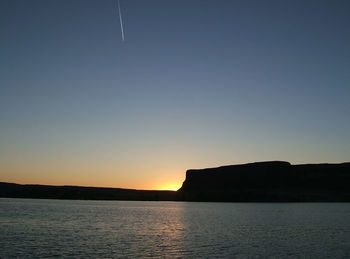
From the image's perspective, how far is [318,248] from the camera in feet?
109

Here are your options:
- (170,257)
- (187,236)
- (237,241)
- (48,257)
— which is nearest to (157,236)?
(187,236)

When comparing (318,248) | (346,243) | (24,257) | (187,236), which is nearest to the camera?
(24,257)

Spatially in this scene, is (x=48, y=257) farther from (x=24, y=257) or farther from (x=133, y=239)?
(x=133, y=239)

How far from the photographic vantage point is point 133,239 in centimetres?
3881

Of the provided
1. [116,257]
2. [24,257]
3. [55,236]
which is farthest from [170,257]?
[55,236]

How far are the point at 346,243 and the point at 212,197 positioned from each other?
538ft

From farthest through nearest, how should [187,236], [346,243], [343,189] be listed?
1. [343,189]
2. [187,236]
3. [346,243]

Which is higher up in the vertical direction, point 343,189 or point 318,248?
point 343,189

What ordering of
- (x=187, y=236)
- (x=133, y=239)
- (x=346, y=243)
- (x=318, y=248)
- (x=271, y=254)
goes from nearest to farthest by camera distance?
(x=271, y=254)
(x=318, y=248)
(x=346, y=243)
(x=133, y=239)
(x=187, y=236)

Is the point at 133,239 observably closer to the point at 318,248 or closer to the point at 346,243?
the point at 318,248

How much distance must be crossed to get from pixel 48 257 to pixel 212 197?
174795 mm

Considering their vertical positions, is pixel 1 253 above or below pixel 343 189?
below

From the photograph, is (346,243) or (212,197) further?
(212,197)

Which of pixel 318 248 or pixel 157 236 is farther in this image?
pixel 157 236
